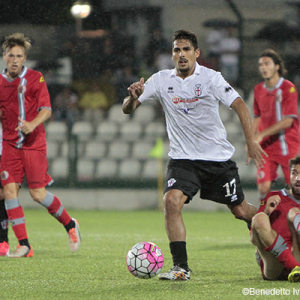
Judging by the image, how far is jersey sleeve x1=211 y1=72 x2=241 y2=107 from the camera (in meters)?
6.32

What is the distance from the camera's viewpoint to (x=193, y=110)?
645cm

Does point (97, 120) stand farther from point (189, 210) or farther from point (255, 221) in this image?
point (255, 221)

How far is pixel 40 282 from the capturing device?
5.89 meters

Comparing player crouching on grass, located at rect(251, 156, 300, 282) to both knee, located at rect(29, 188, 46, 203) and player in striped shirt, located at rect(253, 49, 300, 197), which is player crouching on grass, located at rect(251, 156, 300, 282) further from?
player in striped shirt, located at rect(253, 49, 300, 197)

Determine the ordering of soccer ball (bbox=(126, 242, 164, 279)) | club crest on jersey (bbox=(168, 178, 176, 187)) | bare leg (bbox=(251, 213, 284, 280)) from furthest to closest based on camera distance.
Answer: club crest on jersey (bbox=(168, 178, 176, 187))
soccer ball (bbox=(126, 242, 164, 279))
bare leg (bbox=(251, 213, 284, 280))

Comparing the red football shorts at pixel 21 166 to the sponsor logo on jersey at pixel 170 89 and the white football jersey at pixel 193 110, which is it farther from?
the sponsor logo on jersey at pixel 170 89

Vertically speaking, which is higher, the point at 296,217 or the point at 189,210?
the point at 296,217

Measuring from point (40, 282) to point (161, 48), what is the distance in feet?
32.6

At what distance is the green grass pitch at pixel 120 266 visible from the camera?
5.39 meters

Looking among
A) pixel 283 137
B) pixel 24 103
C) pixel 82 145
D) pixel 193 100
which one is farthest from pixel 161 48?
pixel 193 100

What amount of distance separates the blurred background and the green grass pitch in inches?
113

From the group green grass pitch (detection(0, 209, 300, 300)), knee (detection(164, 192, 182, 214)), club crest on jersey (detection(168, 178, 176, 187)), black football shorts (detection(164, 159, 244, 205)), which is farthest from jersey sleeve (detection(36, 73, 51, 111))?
knee (detection(164, 192, 182, 214))

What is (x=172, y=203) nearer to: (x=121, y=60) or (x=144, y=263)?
(x=144, y=263)

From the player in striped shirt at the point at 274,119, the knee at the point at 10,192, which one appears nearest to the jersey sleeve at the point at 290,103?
the player in striped shirt at the point at 274,119
